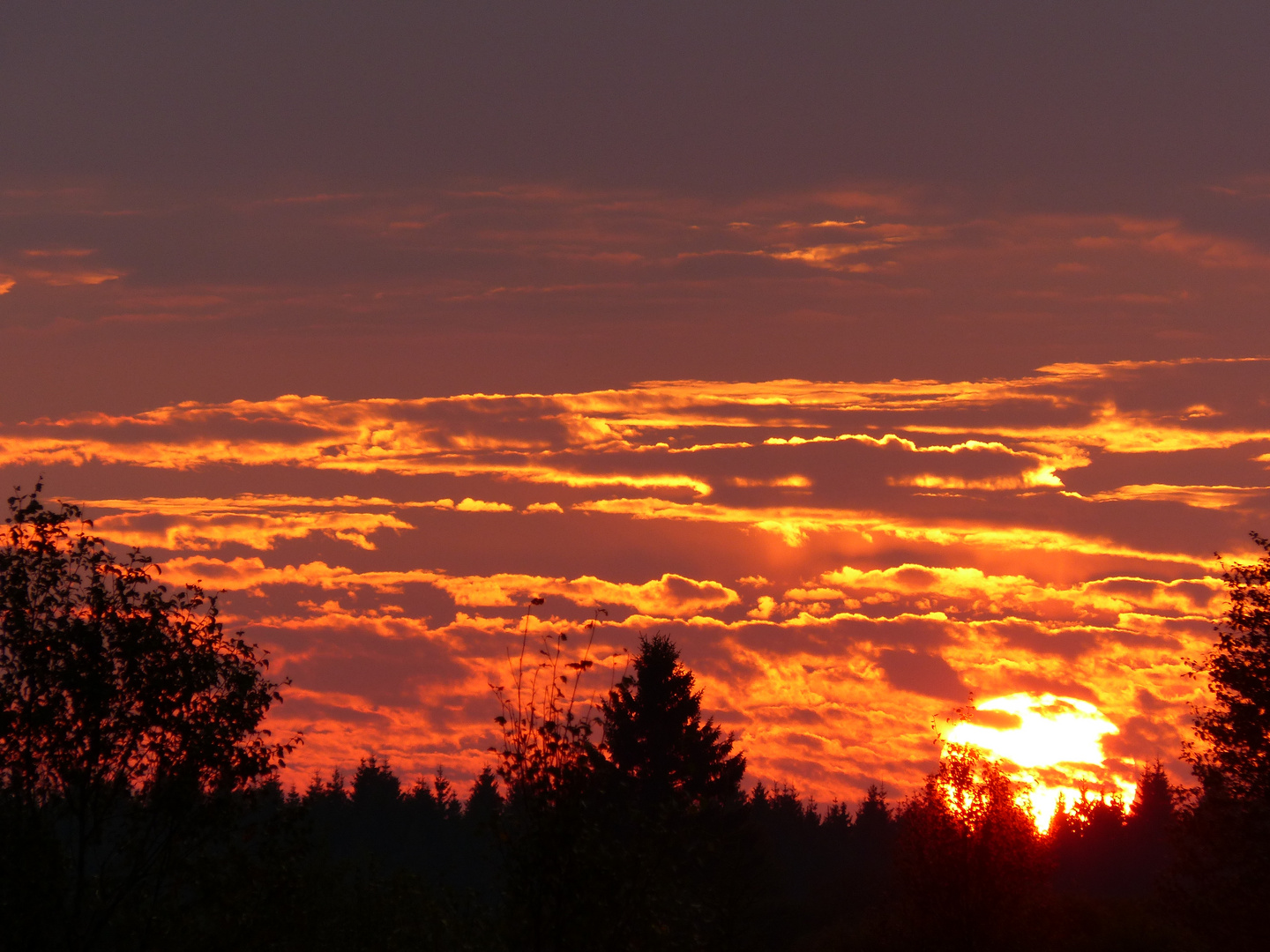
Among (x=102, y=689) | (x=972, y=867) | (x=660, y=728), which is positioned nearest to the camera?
(x=102, y=689)

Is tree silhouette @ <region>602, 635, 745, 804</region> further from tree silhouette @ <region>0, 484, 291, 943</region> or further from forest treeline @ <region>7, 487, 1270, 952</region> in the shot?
tree silhouette @ <region>0, 484, 291, 943</region>

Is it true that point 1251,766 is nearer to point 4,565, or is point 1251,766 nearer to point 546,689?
point 546,689

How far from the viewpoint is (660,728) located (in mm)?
72625

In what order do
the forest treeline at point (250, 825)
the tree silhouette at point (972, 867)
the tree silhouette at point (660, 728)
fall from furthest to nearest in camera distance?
the tree silhouette at point (660, 728) < the tree silhouette at point (972, 867) < the forest treeline at point (250, 825)

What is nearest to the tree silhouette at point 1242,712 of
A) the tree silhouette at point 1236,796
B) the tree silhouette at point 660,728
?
the tree silhouette at point 1236,796

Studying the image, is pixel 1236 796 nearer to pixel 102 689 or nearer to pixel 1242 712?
pixel 1242 712

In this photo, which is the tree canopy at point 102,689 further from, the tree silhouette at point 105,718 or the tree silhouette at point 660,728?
the tree silhouette at point 660,728

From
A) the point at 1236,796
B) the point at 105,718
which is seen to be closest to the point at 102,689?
the point at 105,718

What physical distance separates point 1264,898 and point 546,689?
91.5 ft

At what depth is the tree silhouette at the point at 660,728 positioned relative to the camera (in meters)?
71.0

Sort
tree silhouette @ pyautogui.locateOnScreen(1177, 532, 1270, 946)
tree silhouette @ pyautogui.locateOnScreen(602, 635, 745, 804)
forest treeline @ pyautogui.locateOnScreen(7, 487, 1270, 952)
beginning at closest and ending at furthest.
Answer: forest treeline @ pyautogui.locateOnScreen(7, 487, 1270, 952) → tree silhouette @ pyautogui.locateOnScreen(1177, 532, 1270, 946) → tree silhouette @ pyautogui.locateOnScreen(602, 635, 745, 804)

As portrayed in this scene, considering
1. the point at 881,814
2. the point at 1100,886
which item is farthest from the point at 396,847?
the point at 1100,886

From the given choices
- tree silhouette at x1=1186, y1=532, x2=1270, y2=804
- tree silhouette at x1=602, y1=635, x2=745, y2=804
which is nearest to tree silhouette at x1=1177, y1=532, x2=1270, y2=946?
tree silhouette at x1=1186, y1=532, x2=1270, y2=804

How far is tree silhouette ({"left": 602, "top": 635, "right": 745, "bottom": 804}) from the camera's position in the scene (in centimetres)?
7100
